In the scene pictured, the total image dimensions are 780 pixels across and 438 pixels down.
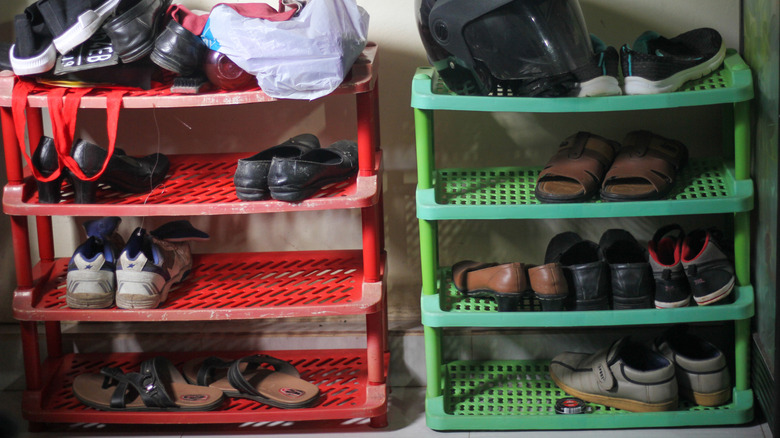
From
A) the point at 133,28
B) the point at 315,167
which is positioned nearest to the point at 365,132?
the point at 315,167

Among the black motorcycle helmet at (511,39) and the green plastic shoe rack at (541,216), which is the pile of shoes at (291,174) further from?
the black motorcycle helmet at (511,39)

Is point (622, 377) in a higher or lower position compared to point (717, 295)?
lower

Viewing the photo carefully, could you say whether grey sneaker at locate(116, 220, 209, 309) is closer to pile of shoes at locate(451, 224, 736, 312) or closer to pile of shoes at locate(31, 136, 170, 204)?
pile of shoes at locate(31, 136, 170, 204)

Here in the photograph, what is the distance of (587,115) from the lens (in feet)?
8.04

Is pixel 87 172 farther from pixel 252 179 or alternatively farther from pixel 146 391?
pixel 146 391

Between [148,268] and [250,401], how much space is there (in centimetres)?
45

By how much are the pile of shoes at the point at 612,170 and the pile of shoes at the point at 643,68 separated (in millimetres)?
183

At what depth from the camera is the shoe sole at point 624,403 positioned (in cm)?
→ 227

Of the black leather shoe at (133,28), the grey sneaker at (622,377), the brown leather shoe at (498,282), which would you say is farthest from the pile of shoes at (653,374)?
the black leather shoe at (133,28)

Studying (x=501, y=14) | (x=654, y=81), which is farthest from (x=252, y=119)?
(x=654, y=81)

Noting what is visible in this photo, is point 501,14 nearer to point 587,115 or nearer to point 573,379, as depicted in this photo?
point 587,115

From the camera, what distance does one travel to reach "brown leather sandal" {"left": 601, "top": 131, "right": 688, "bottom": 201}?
7.02ft

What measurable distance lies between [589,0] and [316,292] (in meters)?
1.03

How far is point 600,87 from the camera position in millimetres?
2035
